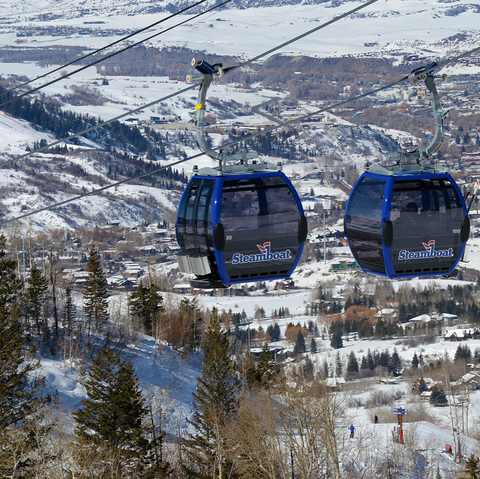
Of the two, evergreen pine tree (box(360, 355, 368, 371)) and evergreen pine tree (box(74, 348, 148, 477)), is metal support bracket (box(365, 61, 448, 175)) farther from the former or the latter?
evergreen pine tree (box(360, 355, 368, 371))

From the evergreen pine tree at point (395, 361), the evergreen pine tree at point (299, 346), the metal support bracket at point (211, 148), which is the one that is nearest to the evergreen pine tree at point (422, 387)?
the evergreen pine tree at point (395, 361)

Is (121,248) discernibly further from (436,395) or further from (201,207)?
(201,207)

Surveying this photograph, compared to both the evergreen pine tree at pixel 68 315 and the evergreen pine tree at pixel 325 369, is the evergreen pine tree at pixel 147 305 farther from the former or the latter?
the evergreen pine tree at pixel 325 369

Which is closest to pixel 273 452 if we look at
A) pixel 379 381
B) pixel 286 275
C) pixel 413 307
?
pixel 286 275

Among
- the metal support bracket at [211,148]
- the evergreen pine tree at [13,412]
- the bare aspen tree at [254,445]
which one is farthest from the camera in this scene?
the bare aspen tree at [254,445]

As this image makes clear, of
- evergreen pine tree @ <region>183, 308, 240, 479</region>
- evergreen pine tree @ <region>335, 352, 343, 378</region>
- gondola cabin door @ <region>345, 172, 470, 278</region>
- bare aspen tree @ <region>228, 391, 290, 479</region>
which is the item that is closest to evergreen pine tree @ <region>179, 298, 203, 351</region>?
evergreen pine tree @ <region>183, 308, 240, 479</region>

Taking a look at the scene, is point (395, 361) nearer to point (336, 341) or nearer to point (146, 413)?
point (336, 341)
